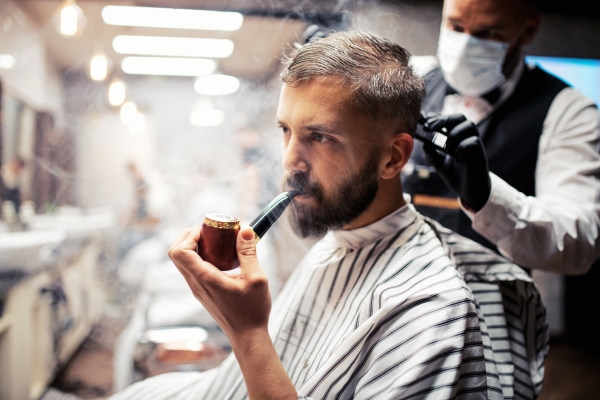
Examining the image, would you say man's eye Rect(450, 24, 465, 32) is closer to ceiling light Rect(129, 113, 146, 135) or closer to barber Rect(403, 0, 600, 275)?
barber Rect(403, 0, 600, 275)

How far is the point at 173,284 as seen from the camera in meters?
1.96

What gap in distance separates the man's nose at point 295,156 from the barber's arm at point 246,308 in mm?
266

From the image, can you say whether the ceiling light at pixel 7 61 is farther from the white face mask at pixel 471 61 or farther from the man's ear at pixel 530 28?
the man's ear at pixel 530 28

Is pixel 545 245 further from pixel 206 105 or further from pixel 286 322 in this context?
pixel 206 105

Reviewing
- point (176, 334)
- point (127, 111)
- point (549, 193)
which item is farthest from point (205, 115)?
point (549, 193)

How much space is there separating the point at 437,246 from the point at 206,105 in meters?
1.56

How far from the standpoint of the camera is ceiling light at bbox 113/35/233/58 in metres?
1.84

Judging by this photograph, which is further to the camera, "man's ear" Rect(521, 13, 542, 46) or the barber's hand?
"man's ear" Rect(521, 13, 542, 46)

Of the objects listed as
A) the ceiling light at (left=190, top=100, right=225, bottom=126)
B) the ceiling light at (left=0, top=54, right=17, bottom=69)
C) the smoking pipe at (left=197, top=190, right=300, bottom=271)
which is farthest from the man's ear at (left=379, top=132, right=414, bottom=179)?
the ceiling light at (left=0, top=54, right=17, bottom=69)

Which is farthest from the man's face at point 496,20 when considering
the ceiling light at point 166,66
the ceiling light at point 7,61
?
the ceiling light at point 7,61

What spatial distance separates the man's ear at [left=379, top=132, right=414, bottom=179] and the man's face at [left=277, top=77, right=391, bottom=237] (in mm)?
26

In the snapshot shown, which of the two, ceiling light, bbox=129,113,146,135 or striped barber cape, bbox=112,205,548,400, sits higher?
ceiling light, bbox=129,113,146,135

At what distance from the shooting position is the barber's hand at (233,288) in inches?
25.8

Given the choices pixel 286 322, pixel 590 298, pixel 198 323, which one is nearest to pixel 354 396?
pixel 286 322
